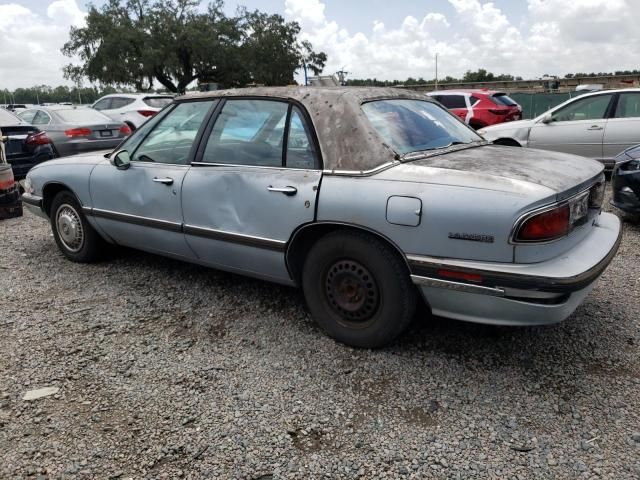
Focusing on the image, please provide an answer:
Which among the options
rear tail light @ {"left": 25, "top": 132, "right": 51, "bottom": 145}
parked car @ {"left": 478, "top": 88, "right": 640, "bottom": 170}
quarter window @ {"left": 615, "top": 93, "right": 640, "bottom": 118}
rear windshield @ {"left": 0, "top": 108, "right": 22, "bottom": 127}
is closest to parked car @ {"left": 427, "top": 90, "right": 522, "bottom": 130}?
parked car @ {"left": 478, "top": 88, "right": 640, "bottom": 170}

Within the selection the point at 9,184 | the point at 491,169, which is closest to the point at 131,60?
the point at 9,184

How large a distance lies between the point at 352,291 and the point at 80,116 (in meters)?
9.49

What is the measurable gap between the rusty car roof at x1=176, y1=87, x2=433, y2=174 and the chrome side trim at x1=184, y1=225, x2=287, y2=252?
0.57m

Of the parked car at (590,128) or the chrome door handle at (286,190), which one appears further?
the parked car at (590,128)

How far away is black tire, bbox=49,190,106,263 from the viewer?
15.1ft

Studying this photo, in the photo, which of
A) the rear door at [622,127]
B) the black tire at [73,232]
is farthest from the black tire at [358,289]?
the rear door at [622,127]

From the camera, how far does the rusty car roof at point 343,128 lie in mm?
2916

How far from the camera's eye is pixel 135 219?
4016 millimetres

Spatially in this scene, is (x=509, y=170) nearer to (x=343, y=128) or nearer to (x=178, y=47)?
(x=343, y=128)

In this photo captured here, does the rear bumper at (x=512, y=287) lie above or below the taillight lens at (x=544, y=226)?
below

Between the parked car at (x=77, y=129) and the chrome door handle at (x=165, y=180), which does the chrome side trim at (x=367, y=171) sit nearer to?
the chrome door handle at (x=165, y=180)

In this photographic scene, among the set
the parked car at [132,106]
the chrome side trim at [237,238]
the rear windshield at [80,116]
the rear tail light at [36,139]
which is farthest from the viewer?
the parked car at [132,106]

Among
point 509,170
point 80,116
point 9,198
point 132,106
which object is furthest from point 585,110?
point 132,106

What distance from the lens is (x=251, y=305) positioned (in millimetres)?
3801
